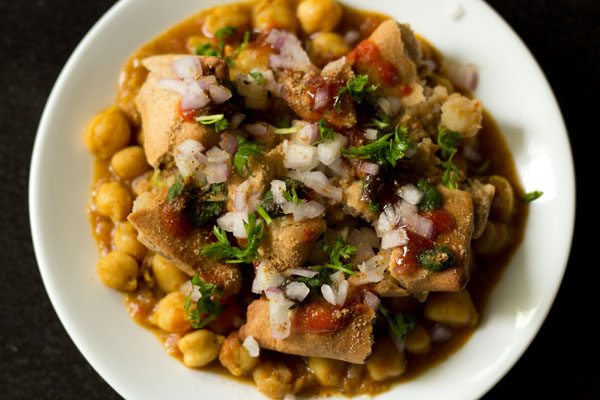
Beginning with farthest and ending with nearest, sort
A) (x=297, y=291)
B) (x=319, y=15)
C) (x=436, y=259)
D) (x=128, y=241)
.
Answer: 1. (x=319, y=15)
2. (x=128, y=241)
3. (x=297, y=291)
4. (x=436, y=259)

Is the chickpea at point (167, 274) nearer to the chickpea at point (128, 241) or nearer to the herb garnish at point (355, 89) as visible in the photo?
the chickpea at point (128, 241)

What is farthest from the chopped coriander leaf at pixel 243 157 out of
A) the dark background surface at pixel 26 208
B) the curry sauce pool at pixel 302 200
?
the dark background surface at pixel 26 208

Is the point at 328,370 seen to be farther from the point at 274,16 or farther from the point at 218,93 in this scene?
the point at 274,16

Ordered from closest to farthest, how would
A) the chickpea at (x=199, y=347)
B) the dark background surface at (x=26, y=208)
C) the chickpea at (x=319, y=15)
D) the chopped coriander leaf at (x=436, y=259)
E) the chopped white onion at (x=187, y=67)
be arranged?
the chopped coriander leaf at (x=436, y=259) → the chopped white onion at (x=187, y=67) → the chickpea at (x=199, y=347) → the chickpea at (x=319, y=15) → the dark background surface at (x=26, y=208)

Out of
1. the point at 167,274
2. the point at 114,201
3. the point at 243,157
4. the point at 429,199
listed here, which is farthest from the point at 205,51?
the point at 429,199

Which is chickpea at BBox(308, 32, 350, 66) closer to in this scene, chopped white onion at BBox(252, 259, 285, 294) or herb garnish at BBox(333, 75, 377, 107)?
herb garnish at BBox(333, 75, 377, 107)

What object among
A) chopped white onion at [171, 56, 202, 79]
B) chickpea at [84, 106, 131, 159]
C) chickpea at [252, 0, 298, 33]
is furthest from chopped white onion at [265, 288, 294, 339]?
chickpea at [252, 0, 298, 33]
